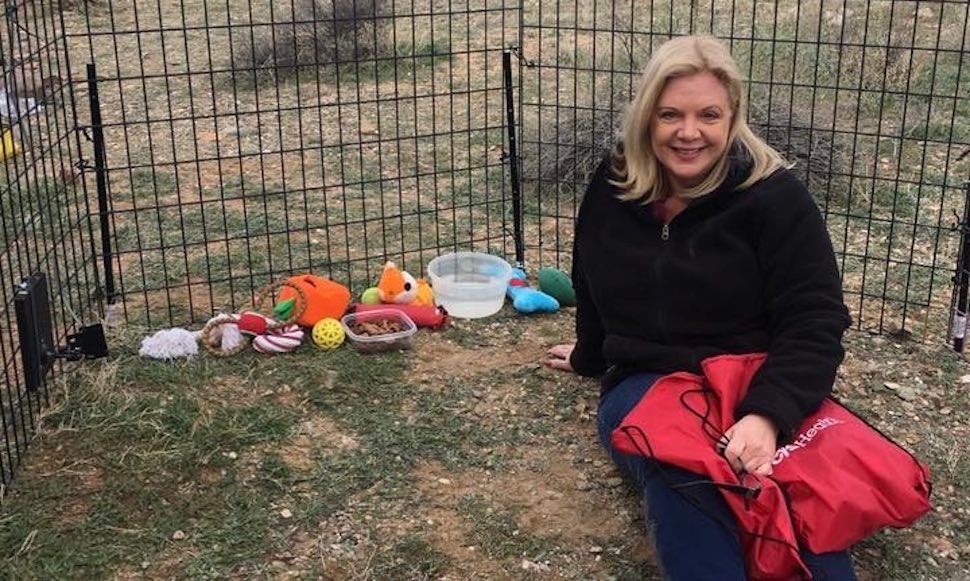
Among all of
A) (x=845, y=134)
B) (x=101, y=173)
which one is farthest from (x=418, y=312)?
(x=845, y=134)

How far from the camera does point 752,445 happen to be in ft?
8.71

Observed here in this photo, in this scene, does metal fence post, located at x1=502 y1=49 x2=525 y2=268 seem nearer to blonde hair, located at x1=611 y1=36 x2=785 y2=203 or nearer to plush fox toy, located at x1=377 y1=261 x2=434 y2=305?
plush fox toy, located at x1=377 y1=261 x2=434 y2=305

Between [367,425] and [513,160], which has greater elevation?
[513,160]

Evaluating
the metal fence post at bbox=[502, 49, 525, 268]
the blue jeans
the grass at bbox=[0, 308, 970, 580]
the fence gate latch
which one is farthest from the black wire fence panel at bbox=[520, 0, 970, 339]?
the fence gate latch

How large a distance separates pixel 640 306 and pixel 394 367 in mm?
1210

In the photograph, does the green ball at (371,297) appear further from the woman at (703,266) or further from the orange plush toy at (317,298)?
the woman at (703,266)

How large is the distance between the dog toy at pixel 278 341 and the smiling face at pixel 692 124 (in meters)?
1.69

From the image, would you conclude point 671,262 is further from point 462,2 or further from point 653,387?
point 462,2

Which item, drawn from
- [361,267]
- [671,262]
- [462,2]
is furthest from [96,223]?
[462,2]

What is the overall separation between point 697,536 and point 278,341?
199 cm

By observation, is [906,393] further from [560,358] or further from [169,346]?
[169,346]

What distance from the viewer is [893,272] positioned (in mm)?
4824

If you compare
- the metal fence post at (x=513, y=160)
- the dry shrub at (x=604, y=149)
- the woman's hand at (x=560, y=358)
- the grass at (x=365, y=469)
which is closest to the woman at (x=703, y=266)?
the grass at (x=365, y=469)

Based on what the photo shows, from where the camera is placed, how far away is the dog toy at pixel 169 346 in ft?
13.1
